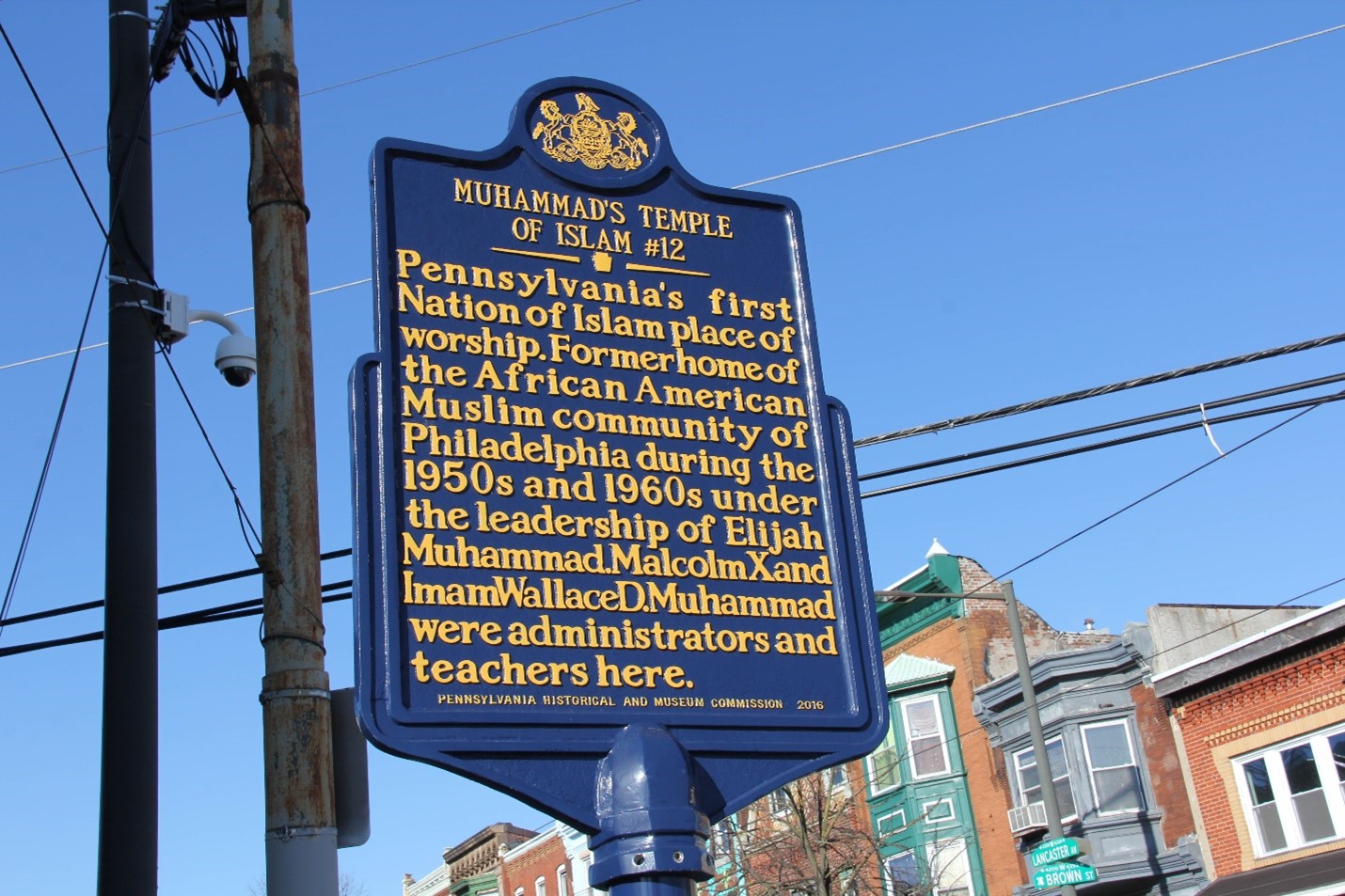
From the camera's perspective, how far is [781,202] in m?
8.58

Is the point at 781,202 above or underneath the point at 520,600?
above

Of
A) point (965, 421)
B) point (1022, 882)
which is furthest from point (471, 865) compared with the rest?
point (965, 421)

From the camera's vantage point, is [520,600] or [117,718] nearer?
[520,600]

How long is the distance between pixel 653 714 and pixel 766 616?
0.79 meters

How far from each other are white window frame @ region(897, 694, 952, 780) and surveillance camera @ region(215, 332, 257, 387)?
28281mm

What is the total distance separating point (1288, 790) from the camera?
24.5 m

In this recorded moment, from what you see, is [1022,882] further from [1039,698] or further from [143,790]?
[143,790]

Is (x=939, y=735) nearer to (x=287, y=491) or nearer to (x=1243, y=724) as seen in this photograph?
(x=1243, y=724)

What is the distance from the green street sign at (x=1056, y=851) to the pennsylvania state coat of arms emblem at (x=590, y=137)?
15.4m

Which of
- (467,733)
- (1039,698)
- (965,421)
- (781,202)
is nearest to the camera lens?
(467,733)

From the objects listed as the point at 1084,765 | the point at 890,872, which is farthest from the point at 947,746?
the point at 1084,765

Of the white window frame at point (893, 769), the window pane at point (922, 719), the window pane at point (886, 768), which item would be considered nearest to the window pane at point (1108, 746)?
the window pane at point (922, 719)

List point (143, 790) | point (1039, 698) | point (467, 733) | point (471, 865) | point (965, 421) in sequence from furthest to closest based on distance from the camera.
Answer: point (471, 865)
point (1039, 698)
point (965, 421)
point (143, 790)
point (467, 733)

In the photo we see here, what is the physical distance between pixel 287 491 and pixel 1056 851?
16.5m
